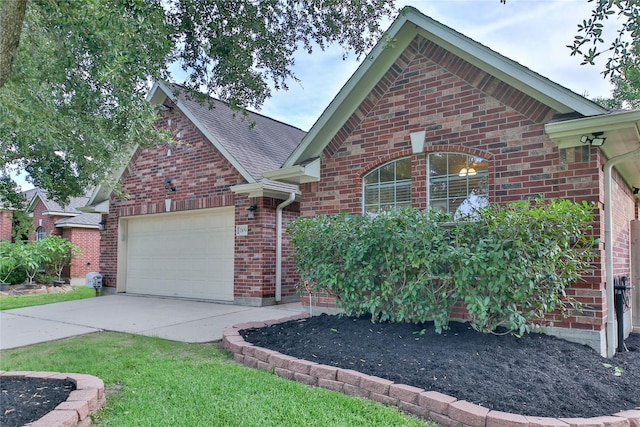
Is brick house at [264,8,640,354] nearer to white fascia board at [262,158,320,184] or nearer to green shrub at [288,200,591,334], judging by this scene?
white fascia board at [262,158,320,184]

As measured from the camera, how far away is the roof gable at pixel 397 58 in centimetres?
573

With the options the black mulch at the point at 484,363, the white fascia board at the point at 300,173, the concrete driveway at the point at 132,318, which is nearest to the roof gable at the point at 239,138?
the white fascia board at the point at 300,173

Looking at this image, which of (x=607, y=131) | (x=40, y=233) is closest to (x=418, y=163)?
(x=607, y=131)

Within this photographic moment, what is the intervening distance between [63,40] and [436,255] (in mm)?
5568

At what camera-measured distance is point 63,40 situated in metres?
5.61

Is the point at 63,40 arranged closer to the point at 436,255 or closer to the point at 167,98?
the point at 436,255

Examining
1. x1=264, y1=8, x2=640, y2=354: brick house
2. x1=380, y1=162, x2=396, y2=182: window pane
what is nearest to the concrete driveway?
x1=264, y1=8, x2=640, y2=354: brick house

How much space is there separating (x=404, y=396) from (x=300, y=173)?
470cm

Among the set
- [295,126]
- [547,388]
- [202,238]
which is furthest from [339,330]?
[295,126]

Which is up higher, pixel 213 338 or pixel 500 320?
pixel 500 320

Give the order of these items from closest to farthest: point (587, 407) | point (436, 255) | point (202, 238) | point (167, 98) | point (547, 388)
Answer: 1. point (587, 407)
2. point (547, 388)
3. point (436, 255)
4. point (202, 238)
5. point (167, 98)

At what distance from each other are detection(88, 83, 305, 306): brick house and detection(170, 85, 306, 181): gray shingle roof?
0.05 meters

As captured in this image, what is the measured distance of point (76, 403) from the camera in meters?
3.61

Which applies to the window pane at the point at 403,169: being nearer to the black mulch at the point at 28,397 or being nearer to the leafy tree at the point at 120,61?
the leafy tree at the point at 120,61
